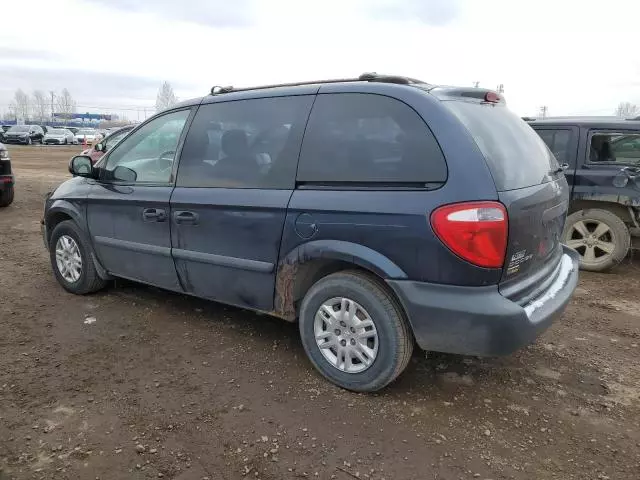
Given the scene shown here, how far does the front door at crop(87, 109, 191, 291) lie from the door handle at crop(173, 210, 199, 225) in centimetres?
12

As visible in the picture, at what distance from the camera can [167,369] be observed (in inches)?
135

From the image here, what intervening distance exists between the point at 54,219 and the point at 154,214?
166 centimetres

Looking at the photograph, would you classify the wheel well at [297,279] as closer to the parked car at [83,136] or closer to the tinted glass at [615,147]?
the tinted glass at [615,147]

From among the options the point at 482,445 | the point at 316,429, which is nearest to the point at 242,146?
the point at 316,429

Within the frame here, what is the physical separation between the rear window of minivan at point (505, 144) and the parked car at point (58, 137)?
43.3 metres

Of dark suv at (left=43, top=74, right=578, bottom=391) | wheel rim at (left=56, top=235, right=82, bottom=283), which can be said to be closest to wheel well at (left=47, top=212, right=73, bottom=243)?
wheel rim at (left=56, top=235, right=82, bottom=283)

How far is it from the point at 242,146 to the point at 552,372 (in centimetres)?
255

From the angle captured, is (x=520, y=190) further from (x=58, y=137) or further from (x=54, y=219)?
(x=58, y=137)

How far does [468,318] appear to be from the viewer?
2.66 metres

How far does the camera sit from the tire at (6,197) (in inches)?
369

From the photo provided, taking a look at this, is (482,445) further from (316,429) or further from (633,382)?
(633,382)

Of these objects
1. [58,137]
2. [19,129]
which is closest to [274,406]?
[58,137]

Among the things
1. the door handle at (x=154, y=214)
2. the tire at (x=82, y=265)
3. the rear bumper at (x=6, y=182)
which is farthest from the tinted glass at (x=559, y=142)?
the rear bumper at (x=6, y=182)

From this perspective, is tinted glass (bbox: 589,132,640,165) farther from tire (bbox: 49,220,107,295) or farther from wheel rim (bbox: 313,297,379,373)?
tire (bbox: 49,220,107,295)
